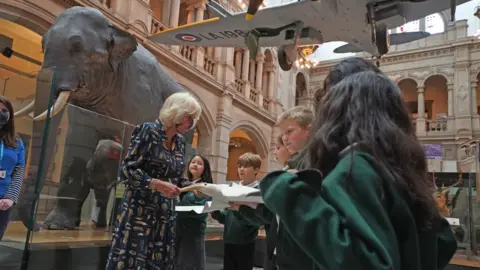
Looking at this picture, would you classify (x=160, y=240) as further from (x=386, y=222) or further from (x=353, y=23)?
(x=353, y=23)

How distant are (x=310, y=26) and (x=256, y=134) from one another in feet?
30.8

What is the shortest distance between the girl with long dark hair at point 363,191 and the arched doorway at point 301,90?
20.7 meters

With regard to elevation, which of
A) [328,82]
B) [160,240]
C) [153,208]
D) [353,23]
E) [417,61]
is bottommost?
[160,240]

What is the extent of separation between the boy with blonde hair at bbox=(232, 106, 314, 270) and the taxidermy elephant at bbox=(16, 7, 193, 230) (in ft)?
6.50

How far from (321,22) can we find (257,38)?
50.6 inches

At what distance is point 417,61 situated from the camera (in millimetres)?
19812

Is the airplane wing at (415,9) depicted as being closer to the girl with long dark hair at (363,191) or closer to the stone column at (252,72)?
the girl with long dark hair at (363,191)

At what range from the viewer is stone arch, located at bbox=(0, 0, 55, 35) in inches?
278

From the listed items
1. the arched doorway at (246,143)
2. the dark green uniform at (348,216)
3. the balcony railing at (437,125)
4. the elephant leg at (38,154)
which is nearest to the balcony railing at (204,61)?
the arched doorway at (246,143)

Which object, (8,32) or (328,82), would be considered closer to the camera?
(328,82)

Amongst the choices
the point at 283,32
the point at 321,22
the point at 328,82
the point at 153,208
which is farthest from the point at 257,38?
the point at 328,82

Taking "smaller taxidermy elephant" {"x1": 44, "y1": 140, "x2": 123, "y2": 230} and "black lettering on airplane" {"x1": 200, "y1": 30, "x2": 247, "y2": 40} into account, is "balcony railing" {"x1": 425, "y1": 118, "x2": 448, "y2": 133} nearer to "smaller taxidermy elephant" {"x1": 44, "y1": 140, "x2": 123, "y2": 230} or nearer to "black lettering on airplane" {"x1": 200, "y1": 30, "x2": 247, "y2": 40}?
"black lettering on airplane" {"x1": 200, "y1": 30, "x2": 247, "y2": 40}

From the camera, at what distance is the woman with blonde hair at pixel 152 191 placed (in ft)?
6.96

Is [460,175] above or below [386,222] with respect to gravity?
above
